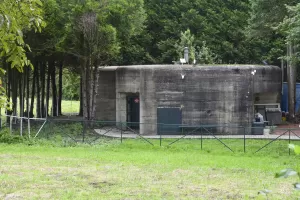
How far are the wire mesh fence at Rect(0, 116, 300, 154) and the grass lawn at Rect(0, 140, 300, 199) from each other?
74 centimetres

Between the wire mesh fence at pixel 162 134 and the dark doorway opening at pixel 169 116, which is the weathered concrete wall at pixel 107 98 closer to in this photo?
the wire mesh fence at pixel 162 134

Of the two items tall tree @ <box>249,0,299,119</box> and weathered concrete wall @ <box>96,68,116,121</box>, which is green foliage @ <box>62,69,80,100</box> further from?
tall tree @ <box>249,0,299,119</box>

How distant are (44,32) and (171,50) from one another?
1298cm

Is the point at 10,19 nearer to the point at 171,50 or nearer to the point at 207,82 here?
the point at 207,82

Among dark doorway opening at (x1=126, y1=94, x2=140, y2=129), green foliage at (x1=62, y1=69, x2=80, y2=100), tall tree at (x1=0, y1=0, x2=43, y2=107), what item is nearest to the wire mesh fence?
dark doorway opening at (x1=126, y1=94, x2=140, y2=129)

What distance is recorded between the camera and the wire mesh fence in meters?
22.5

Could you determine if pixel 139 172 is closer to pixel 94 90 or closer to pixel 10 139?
pixel 10 139

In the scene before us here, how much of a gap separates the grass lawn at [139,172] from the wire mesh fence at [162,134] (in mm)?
736

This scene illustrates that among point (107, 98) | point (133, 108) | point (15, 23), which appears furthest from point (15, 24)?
point (107, 98)

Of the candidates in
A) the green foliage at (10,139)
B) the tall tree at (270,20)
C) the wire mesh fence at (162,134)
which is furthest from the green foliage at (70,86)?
the green foliage at (10,139)

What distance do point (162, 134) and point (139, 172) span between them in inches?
462

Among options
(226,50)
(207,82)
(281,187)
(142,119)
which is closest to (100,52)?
(142,119)

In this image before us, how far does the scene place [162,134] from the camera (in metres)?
26.0

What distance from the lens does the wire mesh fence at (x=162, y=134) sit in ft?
73.9
